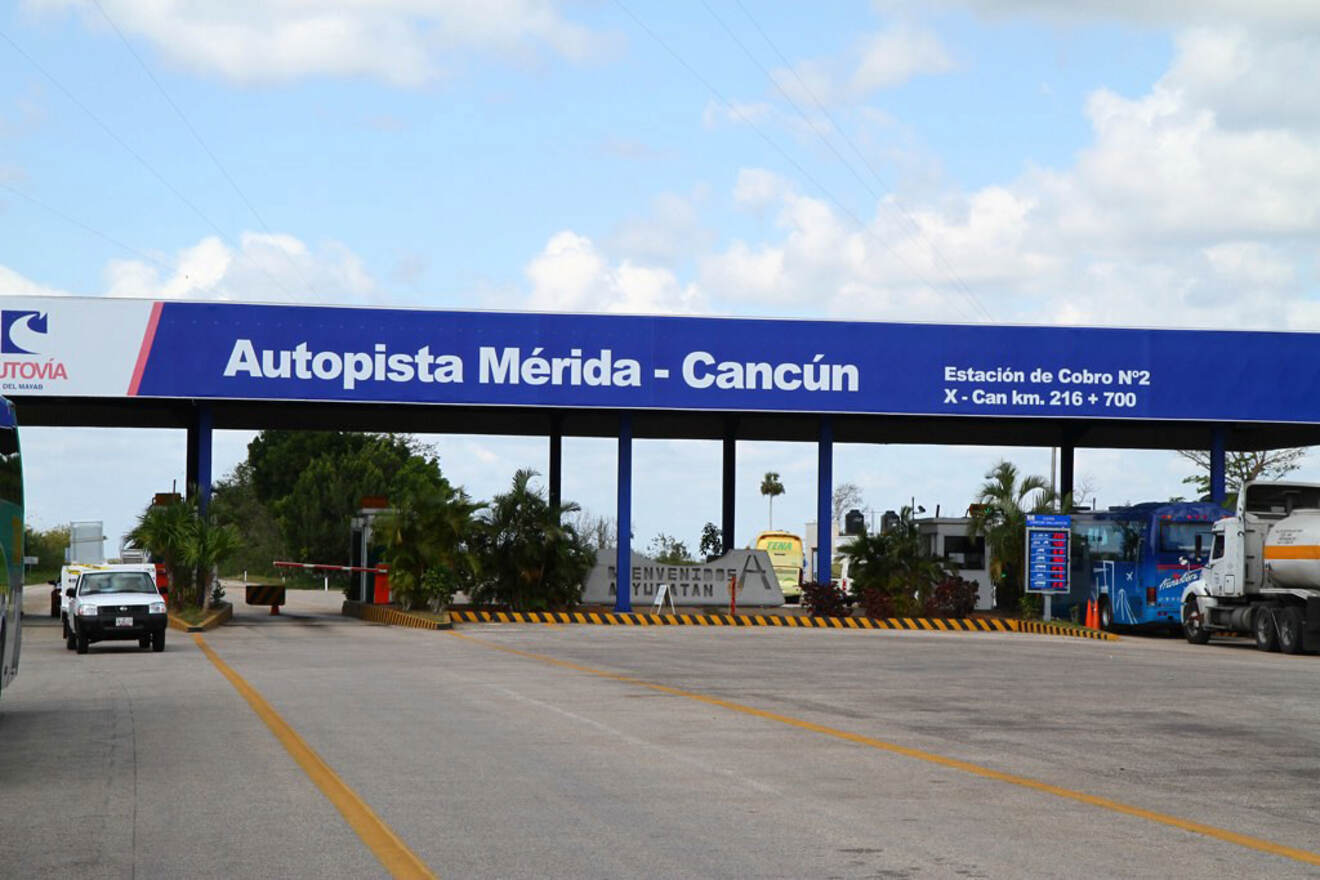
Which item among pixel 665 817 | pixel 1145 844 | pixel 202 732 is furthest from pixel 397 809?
pixel 202 732

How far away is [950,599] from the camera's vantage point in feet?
155

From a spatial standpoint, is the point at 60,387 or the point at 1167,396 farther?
the point at 1167,396

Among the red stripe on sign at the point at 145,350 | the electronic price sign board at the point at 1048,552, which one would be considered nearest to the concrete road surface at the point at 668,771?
the red stripe on sign at the point at 145,350

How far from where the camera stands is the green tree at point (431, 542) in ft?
148

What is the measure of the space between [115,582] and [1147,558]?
2505cm

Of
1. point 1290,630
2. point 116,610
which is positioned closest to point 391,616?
point 116,610

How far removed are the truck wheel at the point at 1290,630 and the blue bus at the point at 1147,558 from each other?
6062 mm

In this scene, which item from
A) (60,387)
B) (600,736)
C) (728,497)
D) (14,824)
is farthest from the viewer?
(728,497)

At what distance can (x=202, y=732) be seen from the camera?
53.7ft

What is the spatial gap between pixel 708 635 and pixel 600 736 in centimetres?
2361

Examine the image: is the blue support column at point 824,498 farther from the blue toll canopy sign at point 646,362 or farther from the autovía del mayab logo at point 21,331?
the autovía del mayab logo at point 21,331

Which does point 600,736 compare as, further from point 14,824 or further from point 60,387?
point 60,387

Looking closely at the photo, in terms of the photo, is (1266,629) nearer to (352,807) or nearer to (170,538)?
(170,538)

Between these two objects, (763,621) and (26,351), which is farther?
(763,621)
